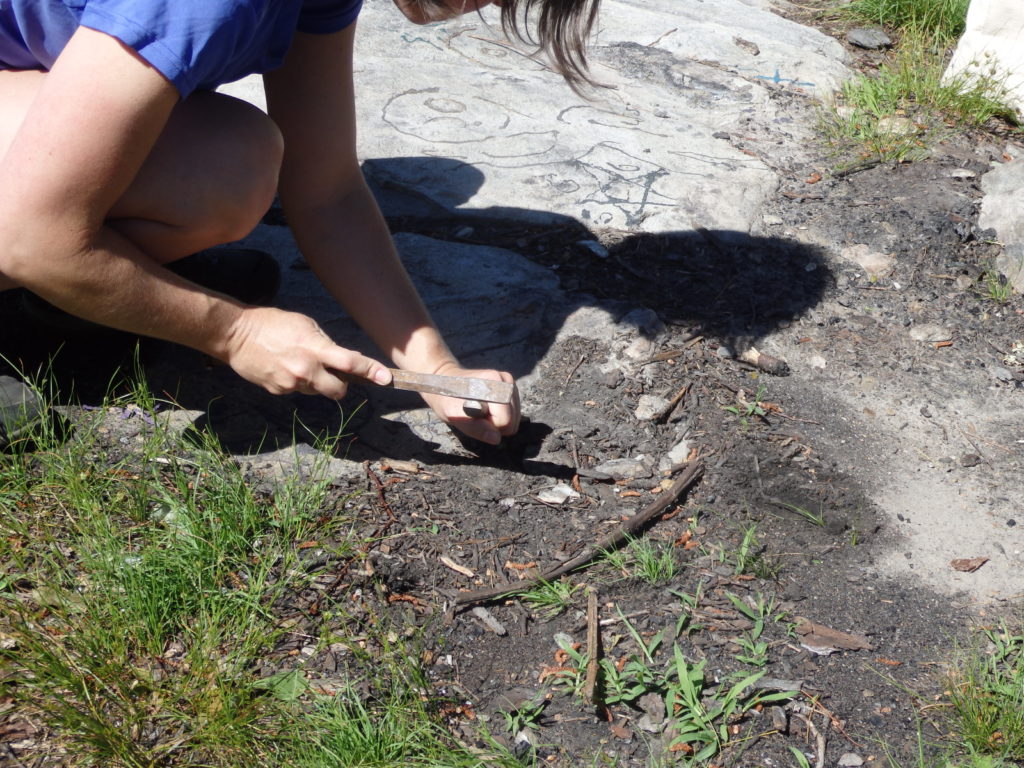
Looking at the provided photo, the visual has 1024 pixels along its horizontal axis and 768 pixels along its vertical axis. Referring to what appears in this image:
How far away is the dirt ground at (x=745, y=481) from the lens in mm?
1649

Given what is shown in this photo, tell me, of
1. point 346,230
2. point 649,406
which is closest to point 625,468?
point 649,406

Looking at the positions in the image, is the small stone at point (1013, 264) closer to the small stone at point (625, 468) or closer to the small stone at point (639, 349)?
the small stone at point (639, 349)

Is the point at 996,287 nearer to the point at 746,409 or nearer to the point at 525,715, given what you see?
the point at 746,409

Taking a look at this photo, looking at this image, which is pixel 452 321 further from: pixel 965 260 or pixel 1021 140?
pixel 1021 140

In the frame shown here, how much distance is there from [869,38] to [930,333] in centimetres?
253

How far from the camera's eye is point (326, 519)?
188cm

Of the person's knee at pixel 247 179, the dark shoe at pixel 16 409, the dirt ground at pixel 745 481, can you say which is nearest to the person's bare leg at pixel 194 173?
the person's knee at pixel 247 179

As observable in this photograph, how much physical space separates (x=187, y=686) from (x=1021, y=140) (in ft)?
11.9

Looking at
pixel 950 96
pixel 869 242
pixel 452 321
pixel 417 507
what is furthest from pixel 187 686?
pixel 950 96

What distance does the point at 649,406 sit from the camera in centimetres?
232

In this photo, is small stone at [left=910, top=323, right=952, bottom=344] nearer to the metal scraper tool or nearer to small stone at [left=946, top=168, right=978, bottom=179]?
small stone at [left=946, top=168, right=978, bottom=179]

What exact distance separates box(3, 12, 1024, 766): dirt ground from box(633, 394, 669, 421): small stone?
13 mm

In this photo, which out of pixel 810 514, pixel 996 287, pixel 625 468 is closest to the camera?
pixel 810 514

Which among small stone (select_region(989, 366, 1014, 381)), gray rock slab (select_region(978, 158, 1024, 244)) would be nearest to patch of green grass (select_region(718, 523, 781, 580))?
small stone (select_region(989, 366, 1014, 381))
